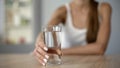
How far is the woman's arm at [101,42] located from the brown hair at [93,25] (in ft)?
0.21

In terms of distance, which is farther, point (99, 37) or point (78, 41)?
point (78, 41)

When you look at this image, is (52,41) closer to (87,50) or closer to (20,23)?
(87,50)

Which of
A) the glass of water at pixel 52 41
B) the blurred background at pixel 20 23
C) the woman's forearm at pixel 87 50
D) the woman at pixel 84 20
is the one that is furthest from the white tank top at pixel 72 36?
the glass of water at pixel 52 41

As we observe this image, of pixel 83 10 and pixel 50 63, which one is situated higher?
pixel 83 10

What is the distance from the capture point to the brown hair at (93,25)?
180 cm

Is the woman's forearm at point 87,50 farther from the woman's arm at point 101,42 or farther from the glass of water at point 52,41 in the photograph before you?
the glass of water at point 52,41

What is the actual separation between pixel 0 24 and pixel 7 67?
190 cm

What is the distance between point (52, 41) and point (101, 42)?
68 centimetres

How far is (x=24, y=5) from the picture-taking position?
8.69 feet

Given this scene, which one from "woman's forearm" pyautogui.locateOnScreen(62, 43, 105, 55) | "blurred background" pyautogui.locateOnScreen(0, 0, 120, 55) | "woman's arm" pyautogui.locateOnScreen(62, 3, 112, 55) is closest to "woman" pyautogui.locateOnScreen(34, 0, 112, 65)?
"woman's arm" pyautogui.locateOnScreen(62, 3, 112, 55)

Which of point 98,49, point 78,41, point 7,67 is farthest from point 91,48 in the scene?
point 7,67

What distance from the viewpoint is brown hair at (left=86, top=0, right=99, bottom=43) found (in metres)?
1.80

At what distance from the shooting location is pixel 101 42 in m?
1.50

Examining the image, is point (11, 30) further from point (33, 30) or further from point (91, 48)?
point (91, 48)
